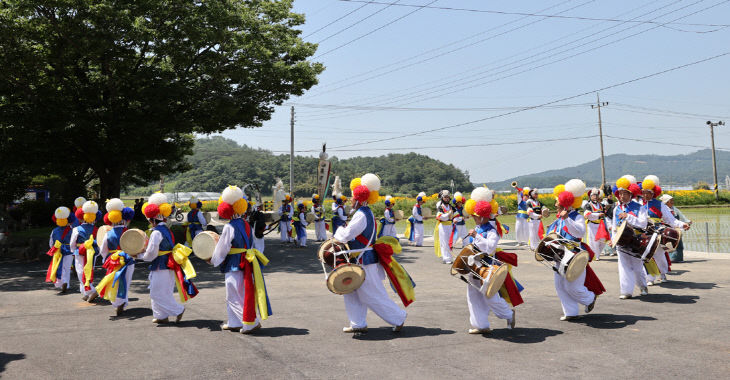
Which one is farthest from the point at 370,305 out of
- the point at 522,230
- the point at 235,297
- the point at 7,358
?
the point at 522,230

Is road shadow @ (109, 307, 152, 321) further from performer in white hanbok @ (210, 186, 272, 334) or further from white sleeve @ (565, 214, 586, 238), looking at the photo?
white sleeve @ (565, 214, 586, 238)

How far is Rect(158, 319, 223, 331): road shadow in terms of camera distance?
7.36m

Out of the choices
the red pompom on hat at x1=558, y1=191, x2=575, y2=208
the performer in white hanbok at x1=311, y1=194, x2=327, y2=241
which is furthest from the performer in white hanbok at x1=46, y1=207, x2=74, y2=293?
the performer in white hanbok at x1=311, y1=194, x2=327, y2=241

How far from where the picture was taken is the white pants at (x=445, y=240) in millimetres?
14836

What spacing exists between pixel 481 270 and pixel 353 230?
161cm

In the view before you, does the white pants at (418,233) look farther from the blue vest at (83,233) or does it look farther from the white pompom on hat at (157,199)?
the white pompom on hat at (157,199)

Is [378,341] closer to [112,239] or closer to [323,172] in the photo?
[112,239]

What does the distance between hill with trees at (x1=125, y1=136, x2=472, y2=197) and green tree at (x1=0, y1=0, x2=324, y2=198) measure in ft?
198

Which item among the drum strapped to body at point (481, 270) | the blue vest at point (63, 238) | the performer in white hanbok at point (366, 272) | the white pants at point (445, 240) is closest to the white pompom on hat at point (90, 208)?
the blue vest at point (63, 238)

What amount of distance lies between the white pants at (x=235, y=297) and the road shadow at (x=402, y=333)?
1453 mm

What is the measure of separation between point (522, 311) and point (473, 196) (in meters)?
2.21

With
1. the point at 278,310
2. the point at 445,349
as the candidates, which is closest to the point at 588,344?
the point at 445,349

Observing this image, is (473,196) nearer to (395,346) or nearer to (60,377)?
(395,346)

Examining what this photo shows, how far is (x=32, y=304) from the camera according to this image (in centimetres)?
941
